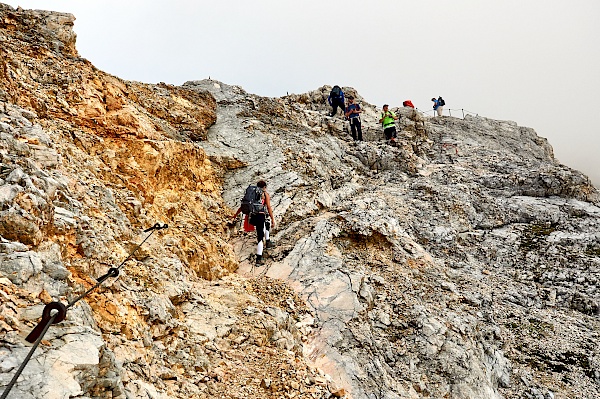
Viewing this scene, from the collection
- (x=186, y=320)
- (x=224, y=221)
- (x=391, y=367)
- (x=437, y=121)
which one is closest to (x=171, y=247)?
(x=186, y=320)

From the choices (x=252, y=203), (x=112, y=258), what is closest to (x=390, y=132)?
(x=252, y=203)

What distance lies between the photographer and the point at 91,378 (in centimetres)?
407

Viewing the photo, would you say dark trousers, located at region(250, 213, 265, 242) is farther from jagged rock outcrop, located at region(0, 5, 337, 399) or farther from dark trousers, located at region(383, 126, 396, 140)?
dark trousers, located at region(383, 126, 396, 140)

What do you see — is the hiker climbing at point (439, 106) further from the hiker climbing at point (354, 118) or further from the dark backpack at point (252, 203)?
the dark backpack at point (252, 203)

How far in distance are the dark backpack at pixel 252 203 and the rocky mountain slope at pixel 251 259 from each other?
1264mm

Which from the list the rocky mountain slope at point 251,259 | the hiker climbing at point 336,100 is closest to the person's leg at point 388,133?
the rocky mountain slope at point 251,259

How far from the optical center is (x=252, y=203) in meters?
11.4

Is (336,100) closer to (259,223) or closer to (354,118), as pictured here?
(354,118)

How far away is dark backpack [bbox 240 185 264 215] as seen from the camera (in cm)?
1137

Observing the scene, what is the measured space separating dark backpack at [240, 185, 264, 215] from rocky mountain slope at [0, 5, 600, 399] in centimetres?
126

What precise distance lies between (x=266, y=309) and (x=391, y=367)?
3158mm

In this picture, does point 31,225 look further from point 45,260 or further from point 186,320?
point 186,320

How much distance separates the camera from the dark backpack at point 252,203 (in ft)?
37.3

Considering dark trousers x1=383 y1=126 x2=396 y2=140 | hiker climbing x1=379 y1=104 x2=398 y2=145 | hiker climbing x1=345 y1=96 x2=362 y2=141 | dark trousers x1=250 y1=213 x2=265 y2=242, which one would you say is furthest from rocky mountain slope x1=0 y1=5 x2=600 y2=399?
dark trousers x1=383 y1=126 x2=396 y2=140
